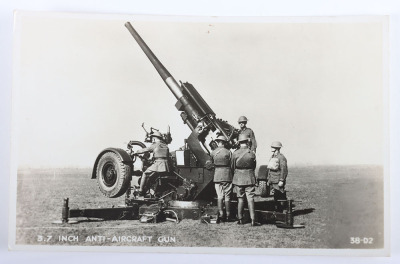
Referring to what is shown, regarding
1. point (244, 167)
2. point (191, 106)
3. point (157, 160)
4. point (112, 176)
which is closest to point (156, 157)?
point (157, 160)

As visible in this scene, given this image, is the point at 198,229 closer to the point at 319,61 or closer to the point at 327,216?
the point at 327,216

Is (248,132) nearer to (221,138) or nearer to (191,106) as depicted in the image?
(221,138)

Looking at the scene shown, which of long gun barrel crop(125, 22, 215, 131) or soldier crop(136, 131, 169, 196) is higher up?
long gun barrel crop(125, 22, 215, 131)

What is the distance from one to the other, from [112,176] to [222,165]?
96cm

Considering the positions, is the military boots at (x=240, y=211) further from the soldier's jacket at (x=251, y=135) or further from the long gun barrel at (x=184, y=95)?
the long gun barrel at (x=184, y=95)

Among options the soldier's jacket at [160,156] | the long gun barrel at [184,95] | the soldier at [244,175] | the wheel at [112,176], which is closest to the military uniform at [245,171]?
the soldier at [244,175]

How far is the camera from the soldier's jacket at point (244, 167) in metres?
3.94

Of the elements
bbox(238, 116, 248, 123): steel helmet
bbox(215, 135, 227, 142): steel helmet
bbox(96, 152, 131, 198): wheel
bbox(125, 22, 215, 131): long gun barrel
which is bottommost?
bbox(96, 152, 131, 198): wheel

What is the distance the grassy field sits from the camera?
12.8 feet

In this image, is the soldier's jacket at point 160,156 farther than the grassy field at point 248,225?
Yes

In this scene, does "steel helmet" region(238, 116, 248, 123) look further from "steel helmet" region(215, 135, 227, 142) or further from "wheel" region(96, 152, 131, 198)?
"wheel" region(96, 152, 131, 198)

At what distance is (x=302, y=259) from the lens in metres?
3.85

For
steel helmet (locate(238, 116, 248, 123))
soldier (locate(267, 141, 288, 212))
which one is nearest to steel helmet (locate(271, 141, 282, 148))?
soldier (locate(267, 141, 288, 212))

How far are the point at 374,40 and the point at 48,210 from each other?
3102 mm
